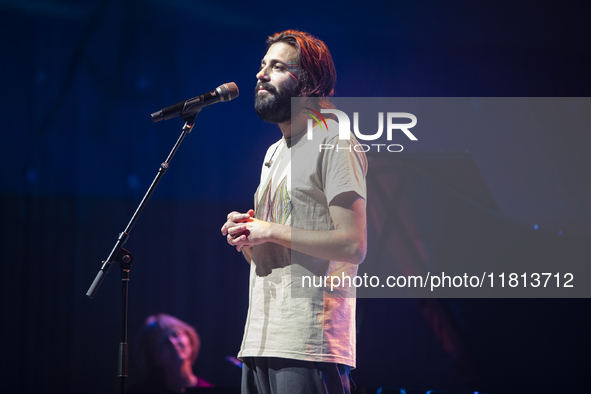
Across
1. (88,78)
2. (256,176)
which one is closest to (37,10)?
(88,78)

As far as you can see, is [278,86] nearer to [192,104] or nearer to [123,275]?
[192,104]

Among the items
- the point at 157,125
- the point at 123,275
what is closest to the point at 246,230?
the point at 123,275

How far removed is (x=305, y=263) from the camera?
1174 millimetres

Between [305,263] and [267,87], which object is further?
[267,87]

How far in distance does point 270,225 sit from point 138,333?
2.14 m

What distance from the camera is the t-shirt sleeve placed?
3.81 ft

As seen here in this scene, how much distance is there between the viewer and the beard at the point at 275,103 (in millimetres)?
1348

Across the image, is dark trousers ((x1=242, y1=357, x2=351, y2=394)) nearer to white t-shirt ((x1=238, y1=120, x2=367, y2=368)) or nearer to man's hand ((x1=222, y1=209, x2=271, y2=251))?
white t-shirt ((x1=238, y1=120, x2=367, y2=368))

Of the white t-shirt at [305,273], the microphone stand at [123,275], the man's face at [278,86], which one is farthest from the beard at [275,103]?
the microphone stand at [123,275]

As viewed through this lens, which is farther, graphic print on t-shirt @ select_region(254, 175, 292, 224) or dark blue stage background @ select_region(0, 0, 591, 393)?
dark blue stage background @ select_region(0, 0, 591, 393)

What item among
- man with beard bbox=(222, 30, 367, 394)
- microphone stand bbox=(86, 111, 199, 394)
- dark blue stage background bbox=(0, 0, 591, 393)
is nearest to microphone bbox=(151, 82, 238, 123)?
microphone stand bbox=(86, 111, 199, 394)

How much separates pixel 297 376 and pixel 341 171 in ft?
1.55

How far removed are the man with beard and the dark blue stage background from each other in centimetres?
166

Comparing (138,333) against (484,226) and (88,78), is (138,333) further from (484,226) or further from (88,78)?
(484,226)
